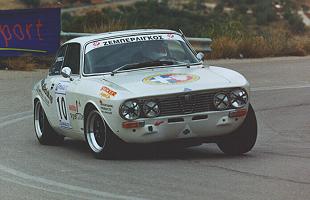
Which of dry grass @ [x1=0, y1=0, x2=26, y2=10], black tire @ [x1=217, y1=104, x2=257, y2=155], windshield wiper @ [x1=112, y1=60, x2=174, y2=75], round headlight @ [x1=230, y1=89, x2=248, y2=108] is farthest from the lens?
dry grass @ [x1=0, y1=0, x2=26, y2=10]

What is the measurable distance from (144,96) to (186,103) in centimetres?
48

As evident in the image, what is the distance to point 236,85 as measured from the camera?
9.59 metres

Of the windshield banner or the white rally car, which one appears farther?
the windshield banner

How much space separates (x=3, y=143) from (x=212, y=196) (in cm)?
487

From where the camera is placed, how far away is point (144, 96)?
9195 millimetres

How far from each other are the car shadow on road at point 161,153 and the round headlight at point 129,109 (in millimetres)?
434

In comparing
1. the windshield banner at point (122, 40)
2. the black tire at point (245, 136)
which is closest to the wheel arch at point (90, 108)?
the windshield banner at point (122, 40)

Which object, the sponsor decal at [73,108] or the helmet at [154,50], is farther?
the helmet at [154,50]

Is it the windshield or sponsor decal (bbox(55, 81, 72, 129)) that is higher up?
the windshield

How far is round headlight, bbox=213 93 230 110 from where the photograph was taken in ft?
31.0

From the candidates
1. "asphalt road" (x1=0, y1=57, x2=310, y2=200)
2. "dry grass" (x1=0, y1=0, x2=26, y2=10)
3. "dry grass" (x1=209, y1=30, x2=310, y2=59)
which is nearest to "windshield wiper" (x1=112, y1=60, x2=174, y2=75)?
"asphalt road" (x1=0, y1=57, x2=310, y2=200)

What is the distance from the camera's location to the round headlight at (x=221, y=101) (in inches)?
372

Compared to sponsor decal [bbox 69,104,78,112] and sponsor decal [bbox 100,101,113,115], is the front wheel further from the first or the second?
sponsor decal [bbox 69,104,78,112]

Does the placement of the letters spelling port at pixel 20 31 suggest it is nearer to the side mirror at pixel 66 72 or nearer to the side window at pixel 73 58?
the side window at pixel 73 58
